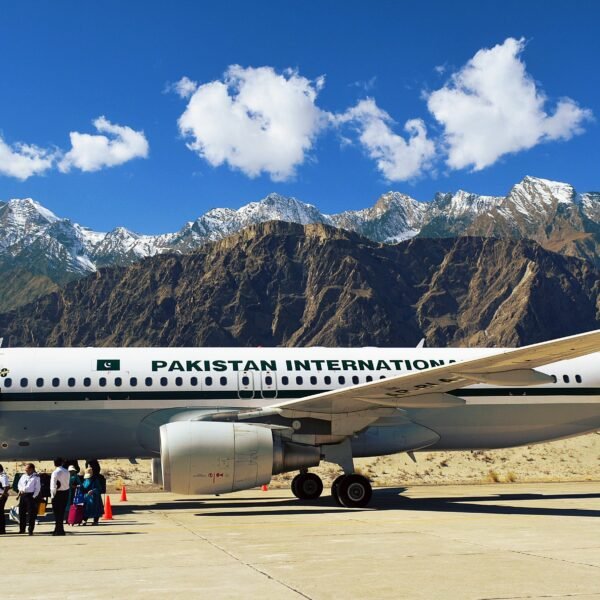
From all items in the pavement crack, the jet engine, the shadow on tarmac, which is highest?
the jet engine

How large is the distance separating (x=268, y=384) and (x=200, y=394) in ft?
6.15

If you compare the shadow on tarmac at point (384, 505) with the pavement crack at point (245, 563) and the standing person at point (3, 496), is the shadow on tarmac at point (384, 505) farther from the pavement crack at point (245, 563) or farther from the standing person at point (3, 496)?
the pavement crack at point (245, 563)

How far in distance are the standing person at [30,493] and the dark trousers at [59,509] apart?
43cm

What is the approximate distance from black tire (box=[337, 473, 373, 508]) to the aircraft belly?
8.59 ft

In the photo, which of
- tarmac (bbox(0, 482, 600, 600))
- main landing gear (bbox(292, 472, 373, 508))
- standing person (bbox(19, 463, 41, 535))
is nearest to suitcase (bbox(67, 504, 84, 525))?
tarmac (bbox(0, 482, 600, 600))

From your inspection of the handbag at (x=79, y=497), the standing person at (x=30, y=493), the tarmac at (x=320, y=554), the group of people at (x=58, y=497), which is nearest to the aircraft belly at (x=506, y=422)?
the tarmac at (x=320, y=554)

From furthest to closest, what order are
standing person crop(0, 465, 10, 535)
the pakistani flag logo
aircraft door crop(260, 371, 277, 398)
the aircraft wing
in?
aircraft door crop(260, 371, 277, 398)
the pakistani flag logo
the aircraft wing
standing person crop(0, 465, 10, 535)

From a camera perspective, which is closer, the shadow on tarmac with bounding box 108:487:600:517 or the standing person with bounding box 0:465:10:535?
the standing person with bounding box 0:465:10:535

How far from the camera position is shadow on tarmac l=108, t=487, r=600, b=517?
19.6 m

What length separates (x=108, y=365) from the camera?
21.5 metres

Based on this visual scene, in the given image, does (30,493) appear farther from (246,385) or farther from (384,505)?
(384,505)

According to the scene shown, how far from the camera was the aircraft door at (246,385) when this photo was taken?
21609 millimetres

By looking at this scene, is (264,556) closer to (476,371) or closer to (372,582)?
(372,582)

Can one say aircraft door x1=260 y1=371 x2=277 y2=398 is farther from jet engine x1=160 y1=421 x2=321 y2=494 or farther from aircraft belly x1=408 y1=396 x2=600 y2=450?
aircraft belly x1=408 y1=396 x2=600 y2=450
